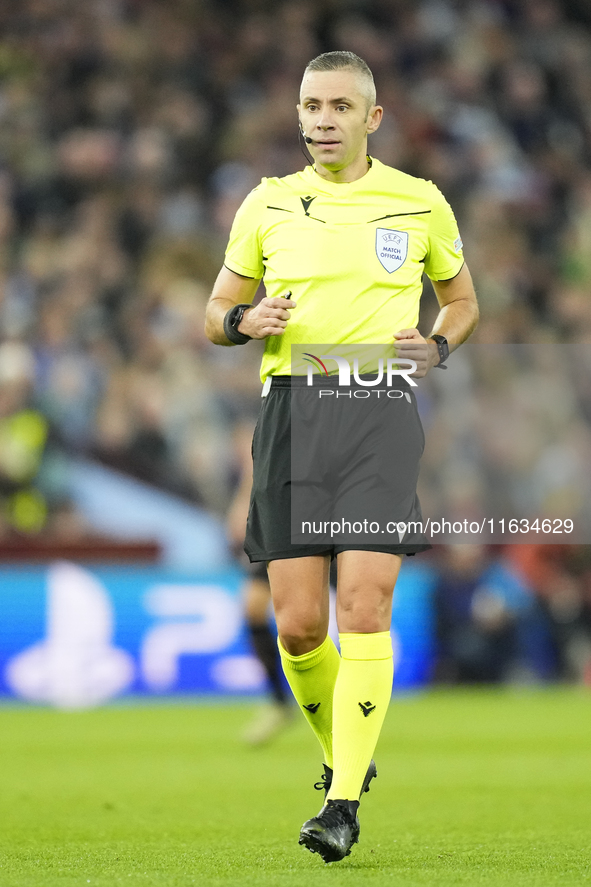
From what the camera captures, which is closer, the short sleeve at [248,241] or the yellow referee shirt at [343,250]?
the yellow referee shirt at [343,250]

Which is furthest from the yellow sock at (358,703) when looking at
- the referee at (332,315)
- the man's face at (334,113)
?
the man's face at (334,113)

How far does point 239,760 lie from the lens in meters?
7.19

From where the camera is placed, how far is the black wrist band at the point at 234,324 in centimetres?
430

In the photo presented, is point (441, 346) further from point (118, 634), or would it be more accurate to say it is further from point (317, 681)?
point (118, 634)

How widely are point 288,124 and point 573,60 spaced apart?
3.54m

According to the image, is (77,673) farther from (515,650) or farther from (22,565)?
(515,650)

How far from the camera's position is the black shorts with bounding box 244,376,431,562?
162 inches

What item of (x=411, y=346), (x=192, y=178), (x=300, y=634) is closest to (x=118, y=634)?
(x=192, y=178)

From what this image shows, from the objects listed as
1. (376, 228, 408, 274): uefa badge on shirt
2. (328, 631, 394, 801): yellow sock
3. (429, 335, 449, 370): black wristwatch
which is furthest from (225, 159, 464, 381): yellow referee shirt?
(328, 631, 394, 801): yellow sock

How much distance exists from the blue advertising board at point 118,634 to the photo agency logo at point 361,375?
20.4 ft

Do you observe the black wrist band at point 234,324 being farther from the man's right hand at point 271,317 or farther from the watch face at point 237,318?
the man's right hand at point 271,317

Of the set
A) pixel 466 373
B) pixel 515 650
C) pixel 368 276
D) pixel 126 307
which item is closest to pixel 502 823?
pixel 368 276

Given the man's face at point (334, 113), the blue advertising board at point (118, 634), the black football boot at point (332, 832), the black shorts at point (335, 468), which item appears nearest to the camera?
the black football boot at point (332, 832)

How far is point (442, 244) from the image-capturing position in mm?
4457
